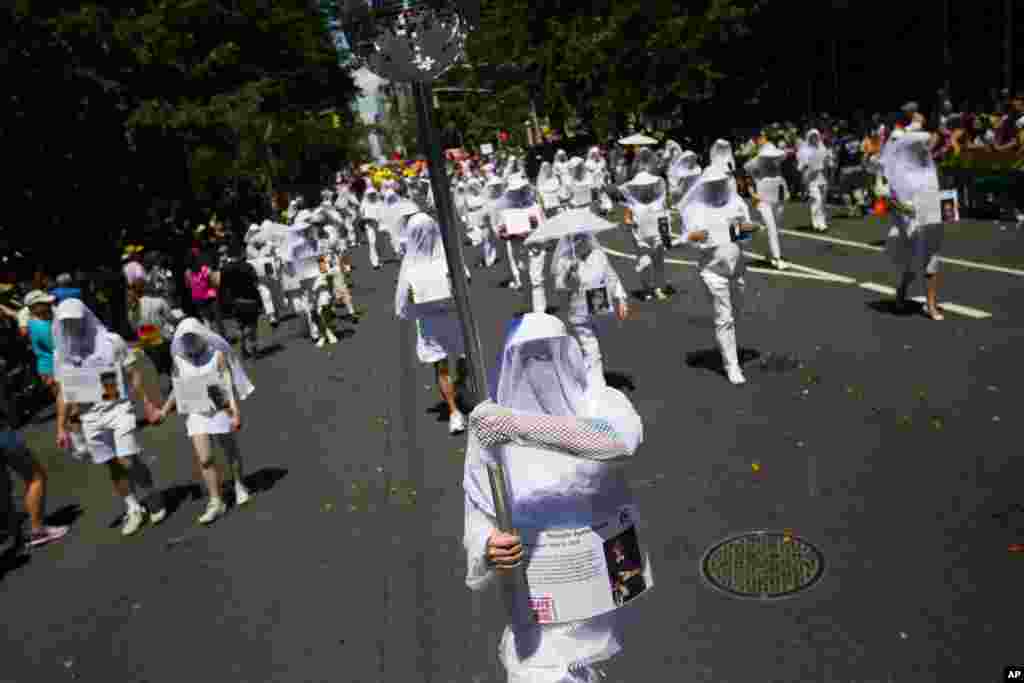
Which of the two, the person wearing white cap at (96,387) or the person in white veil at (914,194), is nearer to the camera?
the person wearing white cap at (96,387)

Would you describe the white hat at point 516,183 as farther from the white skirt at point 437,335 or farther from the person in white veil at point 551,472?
the person in white veil at point 551,472

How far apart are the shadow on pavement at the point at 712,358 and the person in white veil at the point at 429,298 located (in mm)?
2903

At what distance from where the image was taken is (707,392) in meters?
8.81

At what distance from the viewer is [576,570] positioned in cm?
316

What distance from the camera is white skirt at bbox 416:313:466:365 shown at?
8.80 m

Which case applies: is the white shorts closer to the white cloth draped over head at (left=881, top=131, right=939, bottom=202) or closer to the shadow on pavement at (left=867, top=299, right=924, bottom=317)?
the white cloth draped over head at (left=881, top=131, right=939, bottom=202)

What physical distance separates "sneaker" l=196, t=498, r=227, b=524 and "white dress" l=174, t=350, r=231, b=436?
69 centimetres

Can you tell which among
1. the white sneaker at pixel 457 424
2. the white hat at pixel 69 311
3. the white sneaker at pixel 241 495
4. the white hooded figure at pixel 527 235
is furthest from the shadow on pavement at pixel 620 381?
the white hat at pixel 69 311

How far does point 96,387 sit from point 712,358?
6.56m

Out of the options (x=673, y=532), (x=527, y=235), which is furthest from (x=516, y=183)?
(x=673, y=532)

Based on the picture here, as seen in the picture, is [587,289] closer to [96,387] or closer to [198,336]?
[198,336]

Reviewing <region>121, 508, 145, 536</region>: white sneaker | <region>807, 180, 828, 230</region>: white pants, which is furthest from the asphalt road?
<region>807, 180, 828, 230</region>: white pants

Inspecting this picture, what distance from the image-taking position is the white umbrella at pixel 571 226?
8156mm

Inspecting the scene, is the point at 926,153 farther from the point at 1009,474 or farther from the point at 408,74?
the point at 408,74
